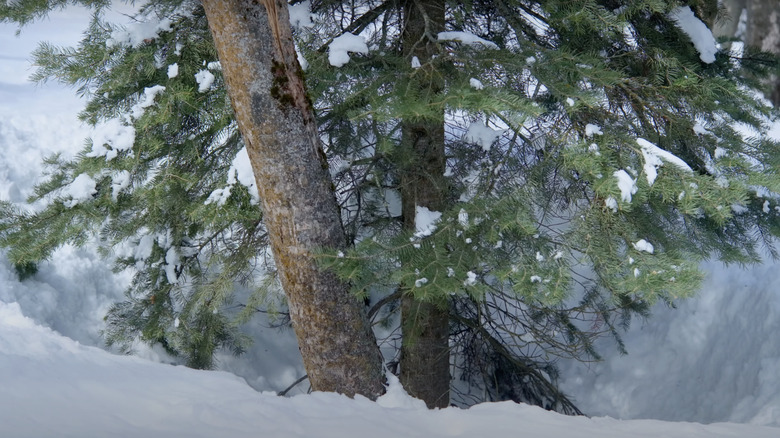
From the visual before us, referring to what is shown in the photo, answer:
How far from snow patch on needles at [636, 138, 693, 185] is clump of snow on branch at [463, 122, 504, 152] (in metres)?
1.56

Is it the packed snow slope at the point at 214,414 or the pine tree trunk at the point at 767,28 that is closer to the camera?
the packed snow slope at the point at 214,414

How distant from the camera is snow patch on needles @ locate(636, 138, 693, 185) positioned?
3040 mm

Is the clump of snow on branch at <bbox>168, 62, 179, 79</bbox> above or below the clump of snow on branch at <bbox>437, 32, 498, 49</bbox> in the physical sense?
below

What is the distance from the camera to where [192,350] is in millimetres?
5449

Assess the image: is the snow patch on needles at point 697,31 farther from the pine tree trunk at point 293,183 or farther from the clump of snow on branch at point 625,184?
the pine tree trunk at point 293,183

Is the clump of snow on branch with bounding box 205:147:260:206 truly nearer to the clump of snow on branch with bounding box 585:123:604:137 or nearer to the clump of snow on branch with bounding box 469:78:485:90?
the clump of snow on branch with bounding box 469:78:485:90

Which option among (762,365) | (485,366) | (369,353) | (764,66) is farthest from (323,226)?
(762,365)

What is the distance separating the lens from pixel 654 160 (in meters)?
3.11

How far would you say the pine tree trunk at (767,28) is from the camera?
8.65 meters

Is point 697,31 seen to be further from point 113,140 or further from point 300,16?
point 113,140

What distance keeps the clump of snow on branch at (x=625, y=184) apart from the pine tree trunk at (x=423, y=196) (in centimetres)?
130

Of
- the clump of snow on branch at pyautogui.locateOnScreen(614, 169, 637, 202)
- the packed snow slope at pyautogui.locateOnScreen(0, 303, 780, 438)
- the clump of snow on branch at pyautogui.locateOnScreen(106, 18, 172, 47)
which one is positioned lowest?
the packed snow slope at pyautogui.locateOnScreen(0, 303, 780, 438)

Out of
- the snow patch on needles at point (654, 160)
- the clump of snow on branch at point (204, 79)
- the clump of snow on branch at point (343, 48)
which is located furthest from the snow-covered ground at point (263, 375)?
the clump of snow on branch at point (343, 48)

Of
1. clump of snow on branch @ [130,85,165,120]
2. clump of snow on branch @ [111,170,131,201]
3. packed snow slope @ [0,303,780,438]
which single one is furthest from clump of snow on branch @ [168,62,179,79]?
packed snow slope @ [0,303,780,438]
